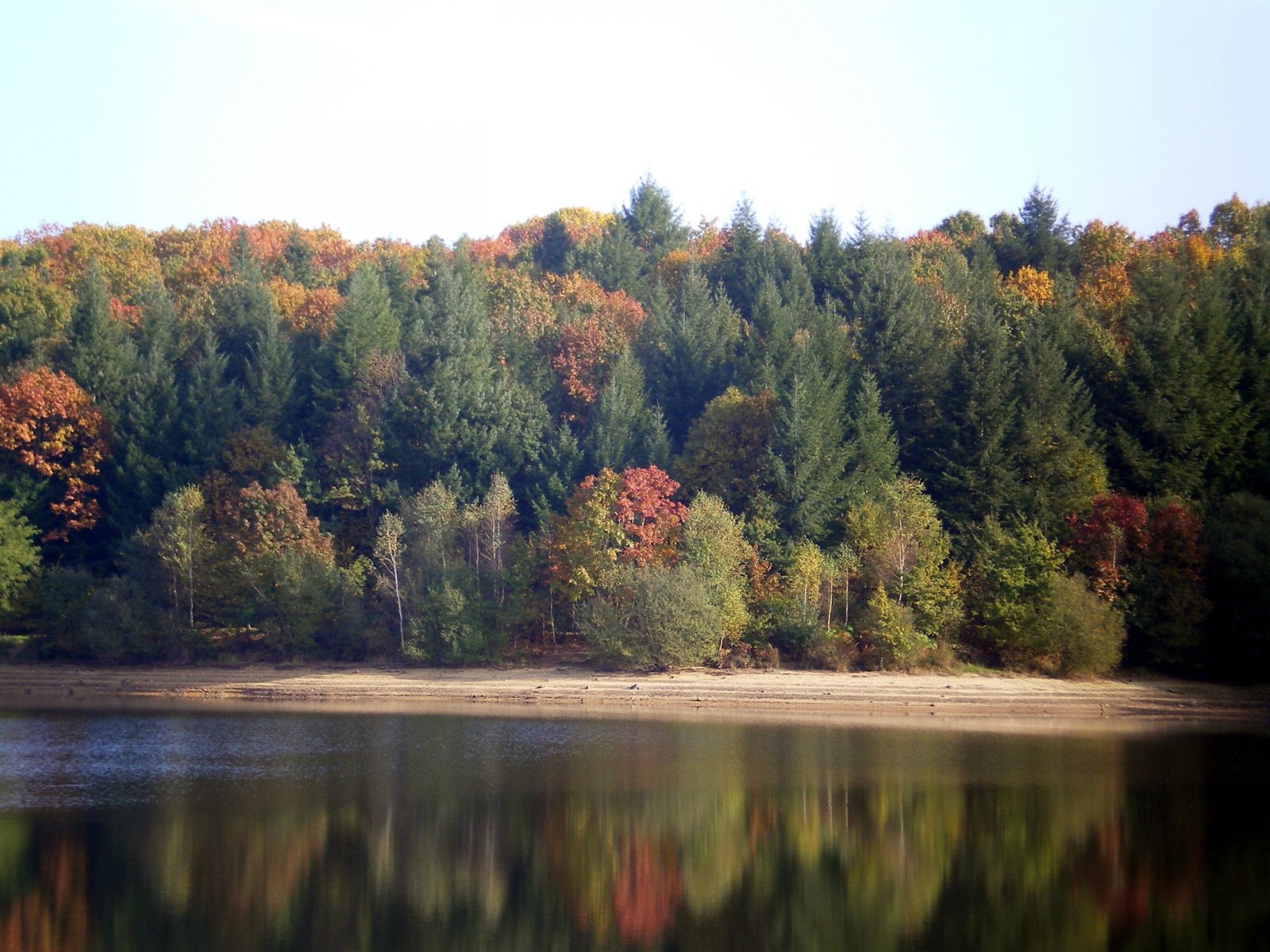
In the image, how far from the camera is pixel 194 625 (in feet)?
151

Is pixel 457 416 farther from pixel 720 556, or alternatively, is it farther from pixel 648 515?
pixel 720 556

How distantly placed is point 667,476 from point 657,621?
846 cm

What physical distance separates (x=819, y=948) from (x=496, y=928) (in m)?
4.79

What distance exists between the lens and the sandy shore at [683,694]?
120ft

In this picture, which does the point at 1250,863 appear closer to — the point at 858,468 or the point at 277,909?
the point at 277,909

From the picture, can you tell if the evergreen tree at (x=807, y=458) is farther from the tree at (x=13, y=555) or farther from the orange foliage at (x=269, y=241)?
the orange foliage at (x=269, y=241)

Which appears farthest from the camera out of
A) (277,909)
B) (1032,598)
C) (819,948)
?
(1032,598)

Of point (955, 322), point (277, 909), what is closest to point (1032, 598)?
point (955, 322)

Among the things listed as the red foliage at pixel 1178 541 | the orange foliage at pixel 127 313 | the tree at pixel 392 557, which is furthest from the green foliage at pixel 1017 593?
the orange foliage at pixel 127 313

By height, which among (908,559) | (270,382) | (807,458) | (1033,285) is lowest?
(908,559)

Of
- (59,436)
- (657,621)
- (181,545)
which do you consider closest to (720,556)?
(657,621)

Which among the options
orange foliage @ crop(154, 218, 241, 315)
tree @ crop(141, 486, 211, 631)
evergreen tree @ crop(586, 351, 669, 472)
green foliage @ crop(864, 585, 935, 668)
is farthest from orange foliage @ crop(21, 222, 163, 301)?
green foliage @ crop(864, 585, 935, 668)

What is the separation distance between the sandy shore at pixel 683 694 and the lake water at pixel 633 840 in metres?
3.57

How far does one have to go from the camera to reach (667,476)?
46938mm
